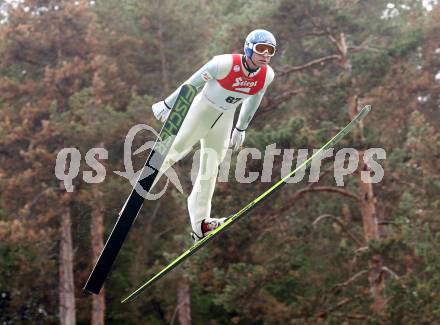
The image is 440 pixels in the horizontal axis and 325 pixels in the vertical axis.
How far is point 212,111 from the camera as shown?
6.79 metres

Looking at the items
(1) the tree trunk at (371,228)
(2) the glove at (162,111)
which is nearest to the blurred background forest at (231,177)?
(1) the tree trunk at (371,228)

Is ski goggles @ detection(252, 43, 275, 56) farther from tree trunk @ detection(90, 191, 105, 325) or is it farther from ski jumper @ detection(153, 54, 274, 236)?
tree trunk @ detection(90, 191, 105, 325)

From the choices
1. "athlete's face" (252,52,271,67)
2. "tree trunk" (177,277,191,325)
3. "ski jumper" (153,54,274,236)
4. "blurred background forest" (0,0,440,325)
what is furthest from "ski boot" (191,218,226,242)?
"tree trunk" (177,277,191,325)

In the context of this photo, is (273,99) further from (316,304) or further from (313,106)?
(316,304)

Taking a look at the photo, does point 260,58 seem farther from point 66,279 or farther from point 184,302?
point 184,302

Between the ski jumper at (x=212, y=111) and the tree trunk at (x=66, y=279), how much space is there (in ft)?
41.4

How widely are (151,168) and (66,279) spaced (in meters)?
13.6

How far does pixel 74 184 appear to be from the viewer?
18.5 metres

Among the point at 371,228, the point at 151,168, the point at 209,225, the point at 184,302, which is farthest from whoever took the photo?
the point at 184,302

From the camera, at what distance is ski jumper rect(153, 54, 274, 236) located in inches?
257

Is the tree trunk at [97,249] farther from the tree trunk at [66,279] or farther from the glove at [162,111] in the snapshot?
the glove at [162,111]

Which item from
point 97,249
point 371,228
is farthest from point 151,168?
point 97,249

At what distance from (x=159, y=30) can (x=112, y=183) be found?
19.8 ft

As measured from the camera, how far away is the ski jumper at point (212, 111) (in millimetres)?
6539
